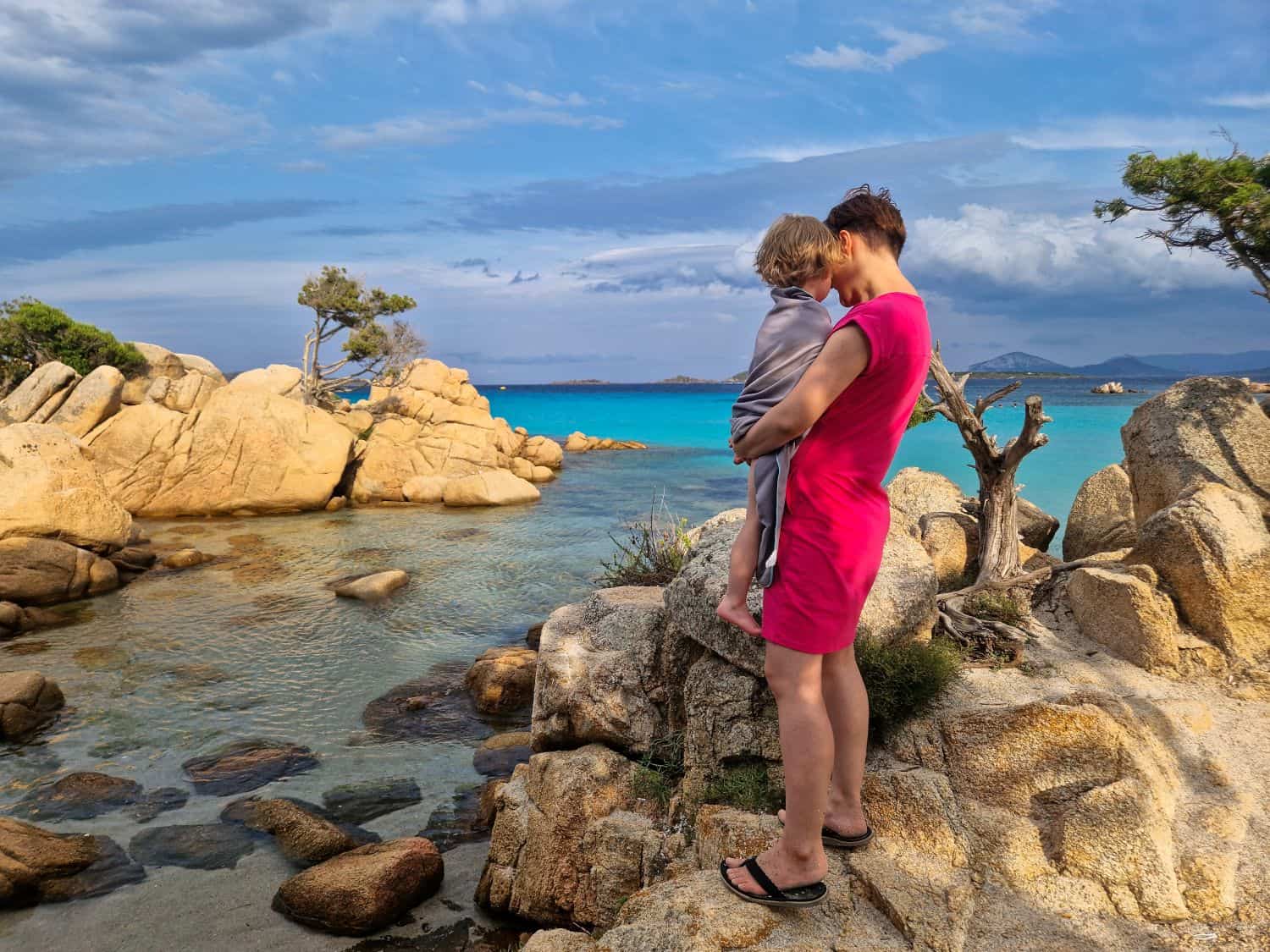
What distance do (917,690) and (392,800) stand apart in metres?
5.15

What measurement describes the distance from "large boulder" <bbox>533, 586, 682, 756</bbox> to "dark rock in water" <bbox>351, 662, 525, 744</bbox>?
334 centimetres

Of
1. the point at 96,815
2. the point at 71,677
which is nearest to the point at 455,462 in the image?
the point at 71,677

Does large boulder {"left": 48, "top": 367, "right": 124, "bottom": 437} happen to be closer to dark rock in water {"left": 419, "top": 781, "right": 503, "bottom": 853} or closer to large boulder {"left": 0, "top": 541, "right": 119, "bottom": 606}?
large boulder {"left": 0, "top": 541, "right": 119, "bottom": 606}

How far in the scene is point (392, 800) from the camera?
7.73m

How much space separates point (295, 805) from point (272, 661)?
456cm

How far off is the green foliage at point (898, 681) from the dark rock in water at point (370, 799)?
4.77 metres

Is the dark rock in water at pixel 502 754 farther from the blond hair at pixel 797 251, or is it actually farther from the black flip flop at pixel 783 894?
the blond hair at pixel 797 251

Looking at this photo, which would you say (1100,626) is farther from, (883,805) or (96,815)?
(96,815)

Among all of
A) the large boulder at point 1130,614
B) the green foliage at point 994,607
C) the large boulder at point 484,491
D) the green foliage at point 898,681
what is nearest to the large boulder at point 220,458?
the large boulder at point 484,491

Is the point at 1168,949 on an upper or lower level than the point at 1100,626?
lower

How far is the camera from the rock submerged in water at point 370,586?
14742 mm

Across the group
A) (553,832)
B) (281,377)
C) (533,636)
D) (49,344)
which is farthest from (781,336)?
(281,377)

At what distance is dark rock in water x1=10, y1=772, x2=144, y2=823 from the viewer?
751 centimetres

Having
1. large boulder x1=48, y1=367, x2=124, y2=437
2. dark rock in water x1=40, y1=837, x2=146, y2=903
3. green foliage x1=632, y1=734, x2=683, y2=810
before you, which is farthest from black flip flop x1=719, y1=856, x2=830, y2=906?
large boulder x1=48, y1=367, x2=124, y2=437
